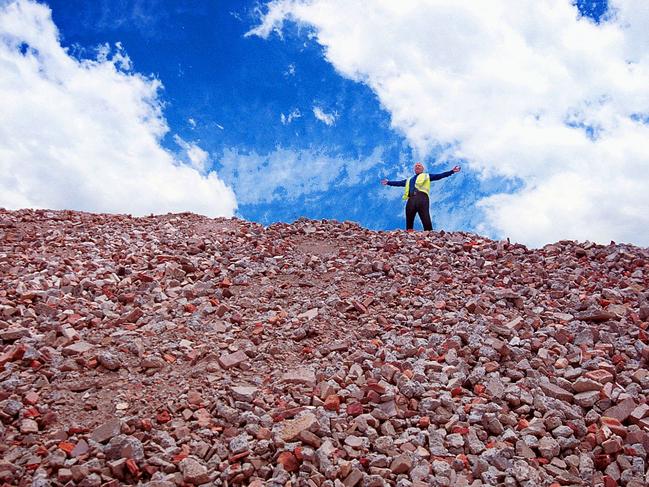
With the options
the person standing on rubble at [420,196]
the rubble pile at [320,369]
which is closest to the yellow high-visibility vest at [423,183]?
the person standing on rubble at [420,196]

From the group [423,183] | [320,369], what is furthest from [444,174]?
[320,369]

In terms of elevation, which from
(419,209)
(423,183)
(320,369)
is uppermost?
(423,183)

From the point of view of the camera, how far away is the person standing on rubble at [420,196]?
13.0 meters

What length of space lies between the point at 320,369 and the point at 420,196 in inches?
317

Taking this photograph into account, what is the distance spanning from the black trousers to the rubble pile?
11.4 ft

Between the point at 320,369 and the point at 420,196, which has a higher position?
the point at 420,196

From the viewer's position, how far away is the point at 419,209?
1304cm

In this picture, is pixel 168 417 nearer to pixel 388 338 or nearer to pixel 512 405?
pixel 388 338

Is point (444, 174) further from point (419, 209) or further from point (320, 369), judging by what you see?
point (320, 369)

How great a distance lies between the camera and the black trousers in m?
12.9

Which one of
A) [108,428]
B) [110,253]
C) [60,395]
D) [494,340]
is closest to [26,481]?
[108,428]

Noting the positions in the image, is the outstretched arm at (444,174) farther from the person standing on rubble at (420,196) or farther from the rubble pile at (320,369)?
the rubble pile at (320,369)

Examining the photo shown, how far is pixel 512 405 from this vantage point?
5293 millimetres

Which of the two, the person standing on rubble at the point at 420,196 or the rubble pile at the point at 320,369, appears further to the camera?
the person standing on rubble at the point at 420,196
